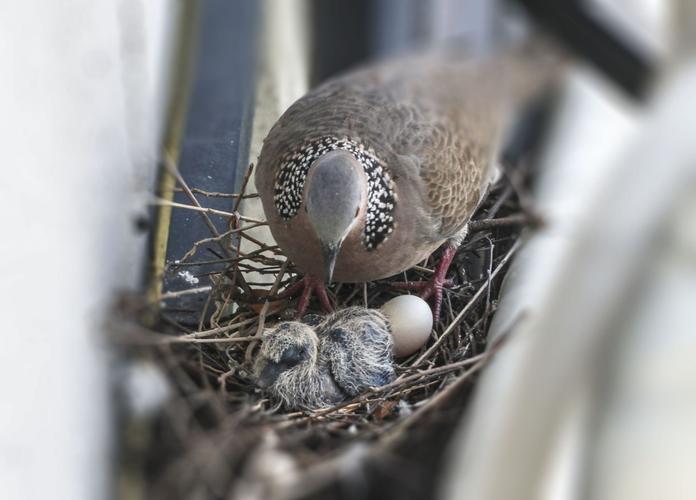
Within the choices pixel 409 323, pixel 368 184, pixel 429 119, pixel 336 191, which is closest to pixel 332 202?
pixel 336 191

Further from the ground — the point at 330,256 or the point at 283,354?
Result: the point at 330,256

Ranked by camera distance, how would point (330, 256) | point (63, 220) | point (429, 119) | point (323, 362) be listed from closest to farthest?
point (63, 220)
point (429, 119)
point (330, 256)
point (323, 362)

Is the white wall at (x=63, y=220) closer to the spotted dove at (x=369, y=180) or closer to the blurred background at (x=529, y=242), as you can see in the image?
the blurred background at (x=529, y=242)

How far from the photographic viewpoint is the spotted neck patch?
1.52m

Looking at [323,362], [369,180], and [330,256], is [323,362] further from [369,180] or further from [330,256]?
[369,180]

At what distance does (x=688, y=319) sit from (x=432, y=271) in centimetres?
128

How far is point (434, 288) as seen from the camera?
5.57ft

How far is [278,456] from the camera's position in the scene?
2.45ft

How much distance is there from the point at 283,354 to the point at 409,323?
0.30m

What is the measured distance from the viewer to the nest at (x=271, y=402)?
68 cm

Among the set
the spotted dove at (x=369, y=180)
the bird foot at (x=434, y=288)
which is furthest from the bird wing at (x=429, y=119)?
the bird foot at (x=434, y=288)

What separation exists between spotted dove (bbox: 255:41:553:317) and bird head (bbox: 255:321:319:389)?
142mm

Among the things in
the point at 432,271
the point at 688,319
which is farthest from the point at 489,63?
the point at 432,271

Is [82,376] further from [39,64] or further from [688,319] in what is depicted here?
[688,319]
